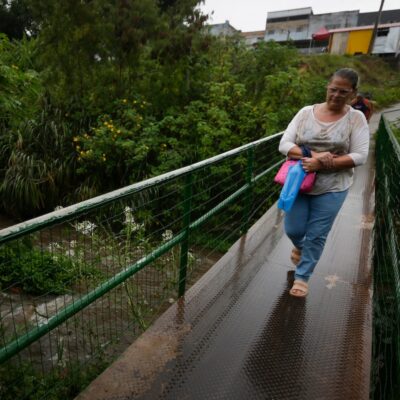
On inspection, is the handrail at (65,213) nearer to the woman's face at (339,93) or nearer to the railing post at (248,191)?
the woman's face at (339,93)

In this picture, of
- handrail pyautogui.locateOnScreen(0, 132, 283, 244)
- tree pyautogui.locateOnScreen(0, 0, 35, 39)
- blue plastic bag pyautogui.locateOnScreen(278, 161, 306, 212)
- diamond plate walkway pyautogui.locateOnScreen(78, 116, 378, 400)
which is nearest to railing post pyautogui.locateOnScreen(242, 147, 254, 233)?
diamond plate walkway pyautogui.locateOnScreen(78, 116, 378, 400)

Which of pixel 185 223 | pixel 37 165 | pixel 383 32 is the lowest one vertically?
pixel 37 165

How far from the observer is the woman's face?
7.20ft

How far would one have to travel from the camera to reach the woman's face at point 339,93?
2.20 metres

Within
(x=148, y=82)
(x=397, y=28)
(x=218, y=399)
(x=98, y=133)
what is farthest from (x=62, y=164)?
(x=397, y=28)

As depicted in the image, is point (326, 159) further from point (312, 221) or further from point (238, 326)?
point (238, 326)

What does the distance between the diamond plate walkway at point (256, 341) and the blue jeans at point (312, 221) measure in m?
0.36

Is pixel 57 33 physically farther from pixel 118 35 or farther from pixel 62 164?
pixel 62 164

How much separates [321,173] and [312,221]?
0.37m

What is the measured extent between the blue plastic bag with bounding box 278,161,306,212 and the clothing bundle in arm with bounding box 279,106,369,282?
14 centimetres

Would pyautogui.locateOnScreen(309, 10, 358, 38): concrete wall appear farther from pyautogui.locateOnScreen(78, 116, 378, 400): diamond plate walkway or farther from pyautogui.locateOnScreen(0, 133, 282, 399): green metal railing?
pyautogui.locateOnScreen(78, 116, 378, 400): diamond plate walkway

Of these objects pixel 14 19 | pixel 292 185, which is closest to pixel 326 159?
pixel 292 185

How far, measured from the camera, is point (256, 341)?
2.26 m

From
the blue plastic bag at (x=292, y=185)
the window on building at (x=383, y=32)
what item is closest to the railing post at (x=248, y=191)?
the blue plastic bag at (x=292, y=185)
